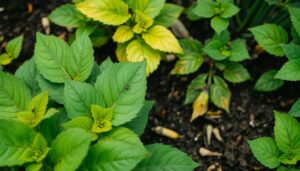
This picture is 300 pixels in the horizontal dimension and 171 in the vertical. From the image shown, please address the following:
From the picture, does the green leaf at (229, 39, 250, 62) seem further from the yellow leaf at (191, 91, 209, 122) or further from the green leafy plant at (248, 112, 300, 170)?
the green leafy plant at (248, 112, 300, 170)

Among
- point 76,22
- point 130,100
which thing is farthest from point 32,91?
point 76,22

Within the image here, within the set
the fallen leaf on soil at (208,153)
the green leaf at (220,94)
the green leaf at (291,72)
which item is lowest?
the fallen leaf on soil at (208,153)

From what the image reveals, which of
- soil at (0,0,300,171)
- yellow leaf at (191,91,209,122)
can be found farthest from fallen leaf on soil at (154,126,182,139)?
yellow leaf at (191,91,209,122)

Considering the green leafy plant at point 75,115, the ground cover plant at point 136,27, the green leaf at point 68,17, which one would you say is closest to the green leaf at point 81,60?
the green leafy plant at point 75,115

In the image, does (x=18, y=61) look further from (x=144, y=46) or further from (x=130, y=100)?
(x=130, y=100)

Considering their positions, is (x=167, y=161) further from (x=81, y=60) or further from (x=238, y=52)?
(x=238, y=52)

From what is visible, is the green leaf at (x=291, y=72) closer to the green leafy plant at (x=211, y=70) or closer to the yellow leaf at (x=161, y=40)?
the green leafy plant at (x=211, y=70)
